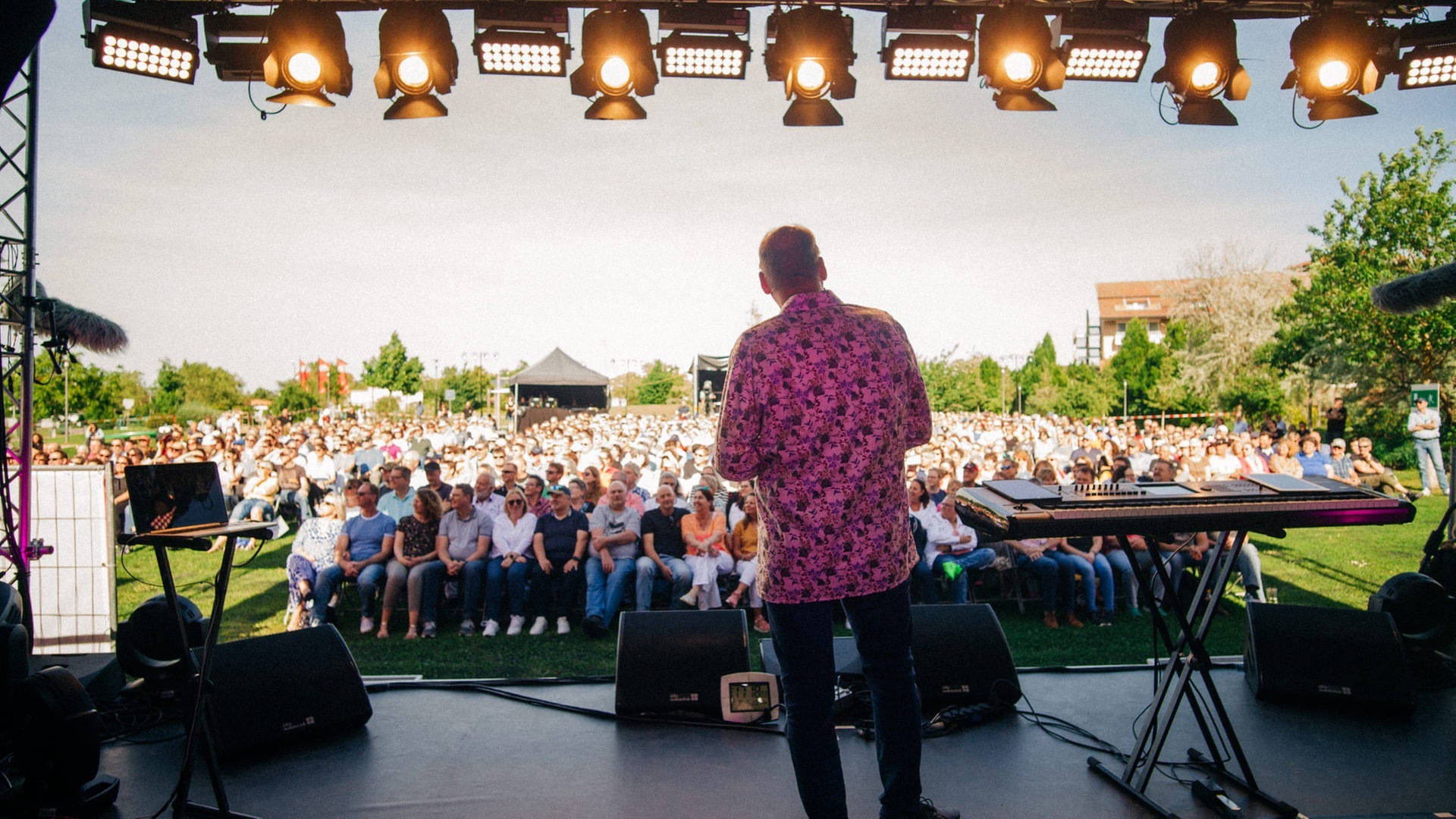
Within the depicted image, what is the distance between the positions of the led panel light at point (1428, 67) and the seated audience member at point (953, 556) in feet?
12.0

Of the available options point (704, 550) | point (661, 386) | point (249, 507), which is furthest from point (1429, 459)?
point (661, 386)

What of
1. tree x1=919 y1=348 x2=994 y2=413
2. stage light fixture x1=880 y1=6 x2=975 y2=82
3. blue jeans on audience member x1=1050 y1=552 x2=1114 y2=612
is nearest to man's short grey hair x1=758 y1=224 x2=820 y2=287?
stage light fixture x1=880 y1=6 x2=975 y2=82

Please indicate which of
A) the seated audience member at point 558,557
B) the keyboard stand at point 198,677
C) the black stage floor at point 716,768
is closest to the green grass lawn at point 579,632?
the seated audience member at point 558,557

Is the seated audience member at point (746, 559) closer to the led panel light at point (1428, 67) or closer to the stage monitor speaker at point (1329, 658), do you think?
the stage monitor speaker at point (1329, 658)

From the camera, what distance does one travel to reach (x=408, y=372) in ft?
139

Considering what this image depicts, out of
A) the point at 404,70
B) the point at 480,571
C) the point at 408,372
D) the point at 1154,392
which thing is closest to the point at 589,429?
the point at 480,571

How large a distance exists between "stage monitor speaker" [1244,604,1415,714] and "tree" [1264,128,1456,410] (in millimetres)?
14974

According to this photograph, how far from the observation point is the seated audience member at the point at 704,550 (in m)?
6.20

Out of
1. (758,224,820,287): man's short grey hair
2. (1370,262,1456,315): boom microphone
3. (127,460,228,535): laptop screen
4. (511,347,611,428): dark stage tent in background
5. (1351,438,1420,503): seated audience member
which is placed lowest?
(1351,438,1420,503): seated audience member

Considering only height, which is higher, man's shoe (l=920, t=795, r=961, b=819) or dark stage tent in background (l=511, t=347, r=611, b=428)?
dark stage tent in background (l=511, t=347, r=611, b=428)

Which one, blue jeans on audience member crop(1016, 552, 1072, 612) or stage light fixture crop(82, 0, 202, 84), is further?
blue jeans on audience member crop(1016, 552, 1072, 612)

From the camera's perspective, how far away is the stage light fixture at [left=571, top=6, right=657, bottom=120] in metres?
4.18

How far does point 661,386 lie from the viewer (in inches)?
1954

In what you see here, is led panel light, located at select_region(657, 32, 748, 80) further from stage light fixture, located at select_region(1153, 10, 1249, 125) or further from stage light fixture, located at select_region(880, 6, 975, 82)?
stage light fixture, located at select_region(1153, 10, 1249, 125)
